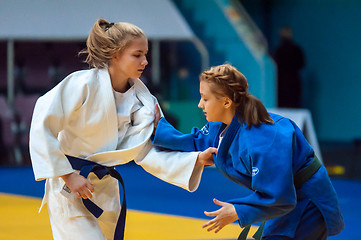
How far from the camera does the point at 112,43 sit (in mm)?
2721

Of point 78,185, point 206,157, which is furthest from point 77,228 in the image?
point 206,157

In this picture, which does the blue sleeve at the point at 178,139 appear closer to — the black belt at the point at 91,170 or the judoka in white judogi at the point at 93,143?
the judoka in white judogi at the point at 93,143

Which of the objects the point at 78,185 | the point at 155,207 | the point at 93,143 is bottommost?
the point at 155,207

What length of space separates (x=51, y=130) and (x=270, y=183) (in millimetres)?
984

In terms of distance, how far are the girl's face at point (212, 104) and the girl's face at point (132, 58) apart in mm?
392

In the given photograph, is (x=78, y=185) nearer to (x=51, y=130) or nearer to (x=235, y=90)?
(x=51, y=130)

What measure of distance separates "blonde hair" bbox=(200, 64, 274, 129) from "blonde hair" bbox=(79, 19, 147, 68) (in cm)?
47

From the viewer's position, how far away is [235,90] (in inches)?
95.1

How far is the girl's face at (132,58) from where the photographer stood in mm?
2719

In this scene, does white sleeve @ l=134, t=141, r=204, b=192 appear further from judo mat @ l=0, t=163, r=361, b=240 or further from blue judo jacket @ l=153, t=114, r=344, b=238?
judo mat @ l=0, t=163, r=361, b=240

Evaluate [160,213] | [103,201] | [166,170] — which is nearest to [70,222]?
[103,201]

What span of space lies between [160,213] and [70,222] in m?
2.57

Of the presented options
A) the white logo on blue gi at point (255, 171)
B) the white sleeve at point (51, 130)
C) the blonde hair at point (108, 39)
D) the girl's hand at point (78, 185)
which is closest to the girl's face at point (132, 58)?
the blonde hair at point (108, 39)

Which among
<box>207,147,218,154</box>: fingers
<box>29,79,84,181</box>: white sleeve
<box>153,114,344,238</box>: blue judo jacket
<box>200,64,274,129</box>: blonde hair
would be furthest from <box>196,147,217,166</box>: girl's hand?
<box>29,79,84,181</box>: white sleeve
